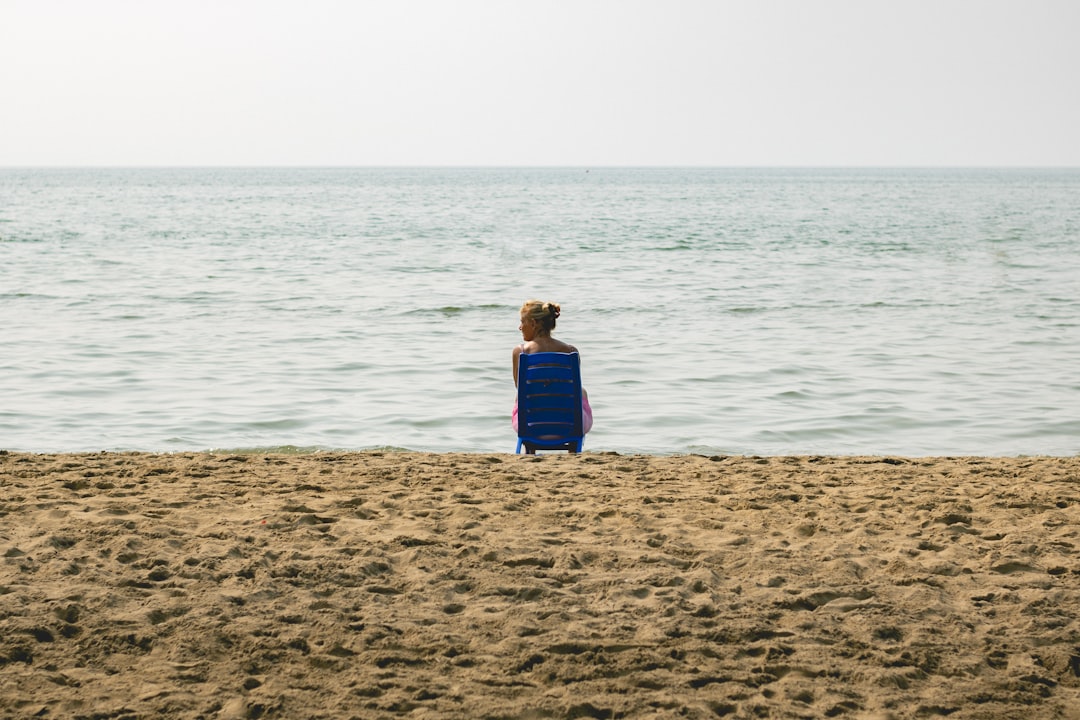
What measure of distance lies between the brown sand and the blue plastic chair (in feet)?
2.25

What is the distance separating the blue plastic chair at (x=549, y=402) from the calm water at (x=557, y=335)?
149 cm

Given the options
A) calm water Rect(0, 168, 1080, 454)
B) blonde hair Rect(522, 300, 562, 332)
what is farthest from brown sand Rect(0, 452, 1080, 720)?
calm water Rect(0, 168, 1080, 454)

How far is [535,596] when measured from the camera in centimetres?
478

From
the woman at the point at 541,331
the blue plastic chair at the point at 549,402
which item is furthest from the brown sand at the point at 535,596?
the woman at the point at 541,331

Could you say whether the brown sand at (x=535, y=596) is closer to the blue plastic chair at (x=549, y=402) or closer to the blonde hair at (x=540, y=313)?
the blue plastic chair at (x=549, y=402)

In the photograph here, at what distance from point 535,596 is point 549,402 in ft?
9.33

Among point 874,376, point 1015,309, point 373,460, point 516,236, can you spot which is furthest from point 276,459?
point 516,236

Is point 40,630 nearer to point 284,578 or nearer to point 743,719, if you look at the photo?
point 284,578

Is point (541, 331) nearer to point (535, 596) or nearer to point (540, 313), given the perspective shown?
point (540, 313)

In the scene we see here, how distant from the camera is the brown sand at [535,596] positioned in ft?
12.9

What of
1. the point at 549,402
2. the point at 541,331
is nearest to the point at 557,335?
the point at 541,331

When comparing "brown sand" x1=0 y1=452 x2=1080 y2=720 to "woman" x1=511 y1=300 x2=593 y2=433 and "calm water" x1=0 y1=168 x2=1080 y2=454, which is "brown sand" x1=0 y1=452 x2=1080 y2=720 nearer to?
"woman" x1=511 y1=300 x2=593 y2=433

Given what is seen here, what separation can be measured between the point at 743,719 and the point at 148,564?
2809mm

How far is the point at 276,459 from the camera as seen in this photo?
300 inches
